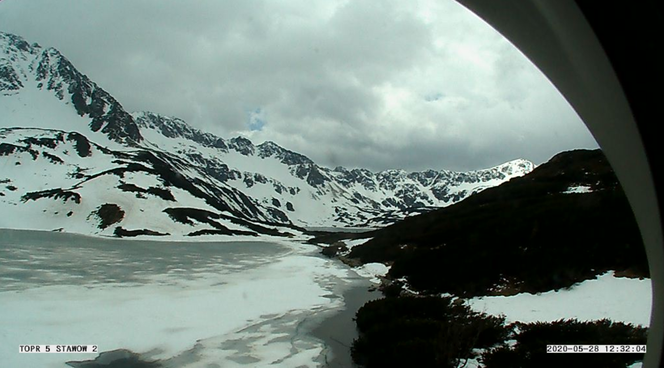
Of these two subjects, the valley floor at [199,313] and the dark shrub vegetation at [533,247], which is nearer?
the valley floor at [199,313]

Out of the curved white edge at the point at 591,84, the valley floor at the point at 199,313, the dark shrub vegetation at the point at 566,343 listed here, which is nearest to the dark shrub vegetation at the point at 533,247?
the valley floor at the point at 199,313

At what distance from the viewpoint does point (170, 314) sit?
1395 centimetres

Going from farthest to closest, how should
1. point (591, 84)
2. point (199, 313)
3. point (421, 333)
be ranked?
point (199, 313), point (421, 333), point (591, 84)

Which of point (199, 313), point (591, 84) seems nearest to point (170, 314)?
point (199, 313)

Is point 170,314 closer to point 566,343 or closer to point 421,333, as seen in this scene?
point 421,333

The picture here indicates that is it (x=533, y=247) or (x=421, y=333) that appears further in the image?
(x=533, y=247)

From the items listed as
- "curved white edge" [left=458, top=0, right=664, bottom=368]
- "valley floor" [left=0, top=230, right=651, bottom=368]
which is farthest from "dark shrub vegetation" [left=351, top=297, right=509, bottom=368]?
"curved white edge" [left=458, top=0, right=664, bottom=368]

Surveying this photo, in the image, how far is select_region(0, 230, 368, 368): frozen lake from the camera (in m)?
9.85

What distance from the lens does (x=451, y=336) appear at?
353 inches

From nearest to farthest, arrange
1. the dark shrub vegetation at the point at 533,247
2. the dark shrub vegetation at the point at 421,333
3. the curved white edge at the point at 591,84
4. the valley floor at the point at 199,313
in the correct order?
1. the curved white edge at the point at 591,84
2. the dark shrub vegetation at the point at 421,333
3. the valley floor at the point at 199,313
4. the dark shrub vegetation at the point at 533,247

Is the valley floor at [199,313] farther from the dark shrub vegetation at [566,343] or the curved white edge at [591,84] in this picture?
the curved white edge at [591,84]

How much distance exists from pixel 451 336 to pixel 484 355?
3.05ft

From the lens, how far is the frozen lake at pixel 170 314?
9852mm

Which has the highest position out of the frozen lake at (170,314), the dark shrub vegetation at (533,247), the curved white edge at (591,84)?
the curved white edge at (591,84)
